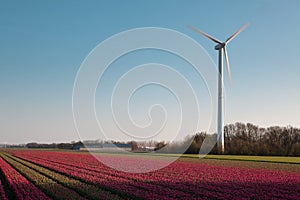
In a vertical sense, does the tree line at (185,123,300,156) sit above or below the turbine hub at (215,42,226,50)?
below

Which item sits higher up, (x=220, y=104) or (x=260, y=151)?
(x=220, y=104)

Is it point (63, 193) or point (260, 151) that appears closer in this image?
point (63, 193)

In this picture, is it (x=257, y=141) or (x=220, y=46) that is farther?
(x=257, y=141)

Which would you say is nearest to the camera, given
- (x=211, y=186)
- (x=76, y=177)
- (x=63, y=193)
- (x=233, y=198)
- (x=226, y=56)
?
(x=233, y=198)

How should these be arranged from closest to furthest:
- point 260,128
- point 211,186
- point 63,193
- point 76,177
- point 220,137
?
point 63,193 → point 211,186 → point 76,177 → point 220,137 → point 260,128

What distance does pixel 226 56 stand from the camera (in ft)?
185

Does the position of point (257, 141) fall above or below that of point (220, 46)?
below

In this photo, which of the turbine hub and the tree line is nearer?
the turbine hub

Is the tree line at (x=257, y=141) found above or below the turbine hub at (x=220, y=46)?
below

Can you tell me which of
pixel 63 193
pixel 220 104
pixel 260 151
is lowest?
pixel 63 193

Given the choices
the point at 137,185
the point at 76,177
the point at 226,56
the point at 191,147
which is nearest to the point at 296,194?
the point at 137,185

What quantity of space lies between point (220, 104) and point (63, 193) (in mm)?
45354

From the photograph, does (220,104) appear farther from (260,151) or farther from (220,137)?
(260,151)

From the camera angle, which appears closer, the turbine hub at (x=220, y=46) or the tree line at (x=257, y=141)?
the turbine hub at (x=220, y=46)
